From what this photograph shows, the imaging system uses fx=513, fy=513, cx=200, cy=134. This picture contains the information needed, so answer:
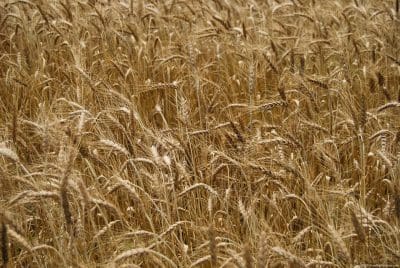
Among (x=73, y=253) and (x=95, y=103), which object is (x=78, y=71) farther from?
(x=73, y=253)

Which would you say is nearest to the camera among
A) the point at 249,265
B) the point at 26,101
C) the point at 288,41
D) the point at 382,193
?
the point at 249,265

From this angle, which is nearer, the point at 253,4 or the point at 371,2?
the point at 253,4

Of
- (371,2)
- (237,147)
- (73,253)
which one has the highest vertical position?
(371,2)

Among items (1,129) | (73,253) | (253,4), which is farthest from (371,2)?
(73,253)

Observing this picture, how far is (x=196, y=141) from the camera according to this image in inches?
105

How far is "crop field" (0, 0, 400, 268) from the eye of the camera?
6.09 ft

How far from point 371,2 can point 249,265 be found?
4.19 metres

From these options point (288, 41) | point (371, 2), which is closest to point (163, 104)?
point (288, 41)

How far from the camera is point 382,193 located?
245 centimetres

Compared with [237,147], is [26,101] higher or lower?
higher

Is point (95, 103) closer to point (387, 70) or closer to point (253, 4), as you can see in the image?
point (387, 70)

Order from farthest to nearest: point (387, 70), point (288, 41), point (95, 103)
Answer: point (288, 41) < point (387, 70) < point (95, 103)

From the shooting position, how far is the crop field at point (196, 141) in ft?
6.09

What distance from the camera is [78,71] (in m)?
2.75
